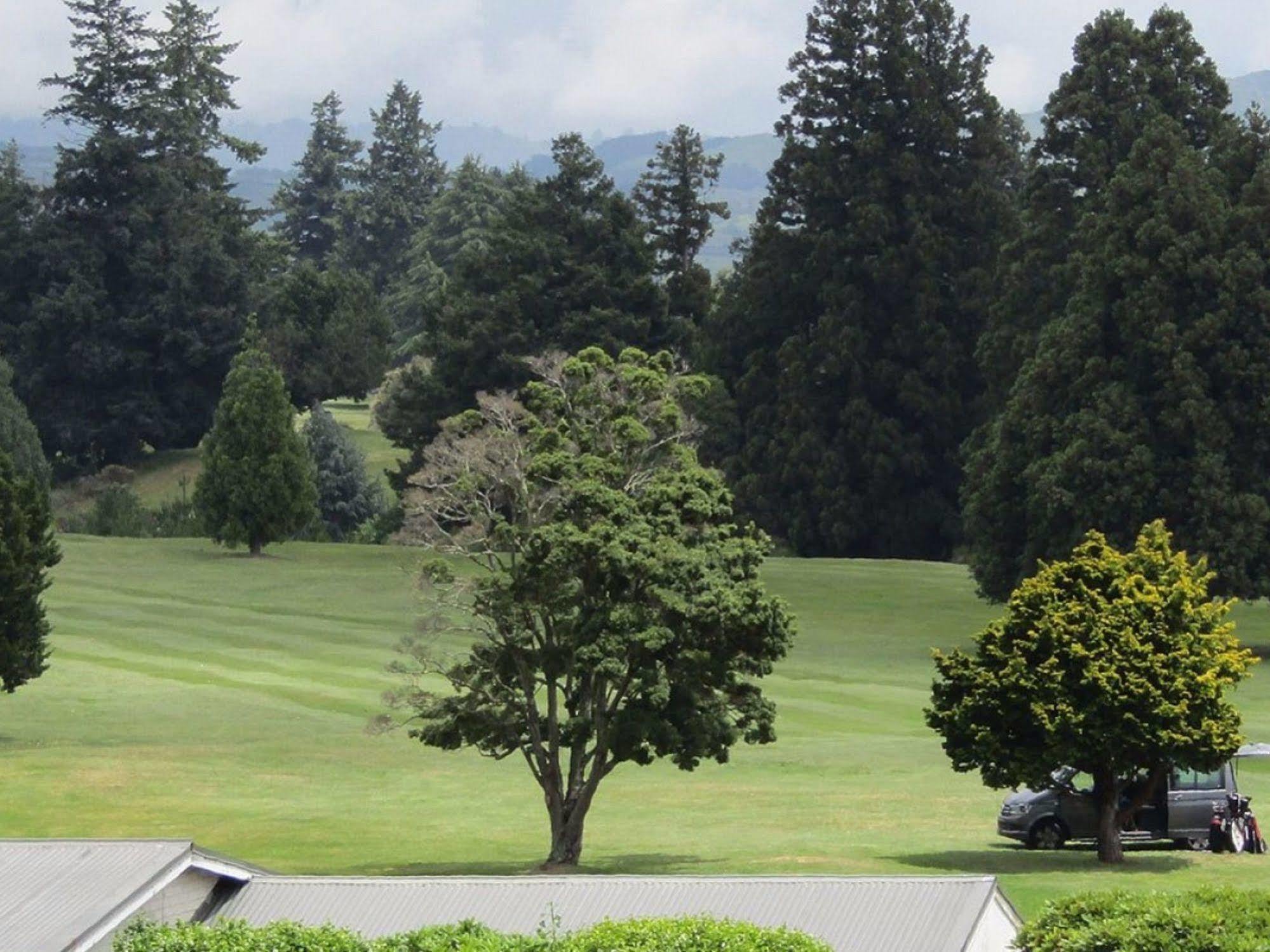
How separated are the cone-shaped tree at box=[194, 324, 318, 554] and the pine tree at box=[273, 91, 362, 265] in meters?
83.7

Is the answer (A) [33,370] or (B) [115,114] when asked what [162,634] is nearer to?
(A) [33,370]

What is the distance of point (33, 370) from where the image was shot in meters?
97.8

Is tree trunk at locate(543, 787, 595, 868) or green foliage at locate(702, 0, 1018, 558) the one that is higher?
green foliage at locate(702, 0, 1018, 558)

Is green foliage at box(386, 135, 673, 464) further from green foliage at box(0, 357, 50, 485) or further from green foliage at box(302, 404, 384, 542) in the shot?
green foliage at box(0, 357, 50, 485)

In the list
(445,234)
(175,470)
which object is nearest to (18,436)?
(175,470)

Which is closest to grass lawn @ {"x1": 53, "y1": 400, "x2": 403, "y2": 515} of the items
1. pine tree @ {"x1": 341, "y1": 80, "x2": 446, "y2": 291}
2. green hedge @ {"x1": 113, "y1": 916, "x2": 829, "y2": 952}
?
pine tree @ {"x1": 341, "y1": 80, "x2": 446, "y2": 291}

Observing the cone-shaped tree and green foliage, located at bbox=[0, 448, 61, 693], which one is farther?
the cone-shaped tree

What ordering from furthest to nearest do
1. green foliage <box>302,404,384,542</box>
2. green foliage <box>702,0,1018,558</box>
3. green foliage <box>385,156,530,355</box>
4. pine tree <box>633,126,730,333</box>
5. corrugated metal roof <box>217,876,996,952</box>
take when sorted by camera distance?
green foliage <box>385,156,530,355</box> < pine tree <box>633,126,730,333</box> < green foliage <box>302,404,384,542</box> < green foliage <box>702,0,1018,558</box> < corrugated metal roof <box>217,876,996,952</box>

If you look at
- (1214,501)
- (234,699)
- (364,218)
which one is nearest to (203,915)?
(234,699)

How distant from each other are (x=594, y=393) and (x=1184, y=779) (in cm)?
973

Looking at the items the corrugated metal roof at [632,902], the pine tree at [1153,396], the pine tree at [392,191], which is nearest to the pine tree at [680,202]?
the pine tree at [1153,396]

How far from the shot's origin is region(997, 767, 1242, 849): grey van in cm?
3269

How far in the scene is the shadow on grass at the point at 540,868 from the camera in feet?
99.5

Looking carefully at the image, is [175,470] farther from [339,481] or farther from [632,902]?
[632,902]
